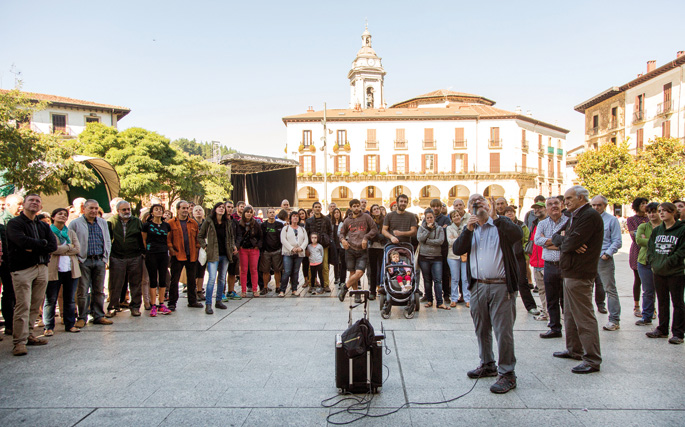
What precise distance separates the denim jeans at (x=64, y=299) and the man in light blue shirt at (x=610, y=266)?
7273 mm

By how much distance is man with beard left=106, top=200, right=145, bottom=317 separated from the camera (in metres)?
7.15

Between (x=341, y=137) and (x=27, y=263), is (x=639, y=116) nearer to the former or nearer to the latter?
(x=341, y=137)

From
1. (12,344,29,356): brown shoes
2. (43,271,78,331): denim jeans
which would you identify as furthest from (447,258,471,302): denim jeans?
(12,344,29,356): brown shoes

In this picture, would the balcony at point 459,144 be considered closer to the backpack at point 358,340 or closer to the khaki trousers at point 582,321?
the khaki trousers at point 582,321

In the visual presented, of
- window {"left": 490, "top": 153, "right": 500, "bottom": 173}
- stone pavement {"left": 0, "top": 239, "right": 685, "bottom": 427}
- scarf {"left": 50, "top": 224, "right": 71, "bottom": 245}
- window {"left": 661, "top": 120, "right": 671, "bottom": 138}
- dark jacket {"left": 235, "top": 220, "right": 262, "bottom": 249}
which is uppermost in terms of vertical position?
window {"left": 661, "top": 120, "right": 671, "bottom": 138}

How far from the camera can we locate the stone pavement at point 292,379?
352 cm

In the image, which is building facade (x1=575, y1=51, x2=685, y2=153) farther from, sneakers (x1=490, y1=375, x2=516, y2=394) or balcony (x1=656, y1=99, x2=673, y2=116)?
sneakers (x1=490, y1=375, x2=516, y2=394)

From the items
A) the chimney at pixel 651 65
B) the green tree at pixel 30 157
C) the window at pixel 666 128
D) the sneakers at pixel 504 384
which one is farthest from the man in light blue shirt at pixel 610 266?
the chimney at pixel 651 65

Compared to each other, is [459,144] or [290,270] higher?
[459,144]

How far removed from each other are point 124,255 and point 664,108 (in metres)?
38.1

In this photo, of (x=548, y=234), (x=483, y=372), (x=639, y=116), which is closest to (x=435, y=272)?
(x=548, y=234)

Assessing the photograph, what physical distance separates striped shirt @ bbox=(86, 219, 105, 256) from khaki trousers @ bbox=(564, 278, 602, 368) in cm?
632

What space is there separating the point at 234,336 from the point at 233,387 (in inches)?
74.5

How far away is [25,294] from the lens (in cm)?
529
